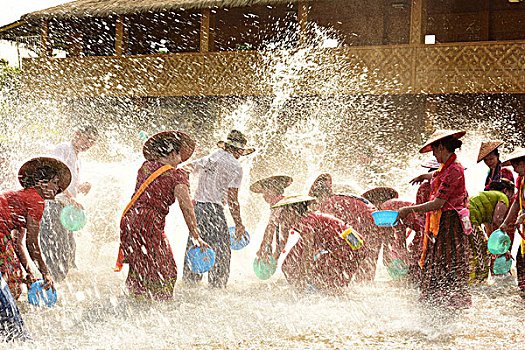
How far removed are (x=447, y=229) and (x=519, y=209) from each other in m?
1.18

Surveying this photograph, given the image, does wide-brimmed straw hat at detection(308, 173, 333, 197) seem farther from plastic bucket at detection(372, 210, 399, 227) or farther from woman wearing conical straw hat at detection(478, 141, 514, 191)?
woman wearing conical straw hat at detection(478, 141, 514, 191)

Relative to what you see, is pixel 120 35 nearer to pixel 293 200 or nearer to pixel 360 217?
pixel 360 217

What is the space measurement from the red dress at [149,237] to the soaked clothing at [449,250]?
204cm

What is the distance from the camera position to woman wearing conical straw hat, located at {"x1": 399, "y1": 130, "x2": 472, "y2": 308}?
473 centimetres

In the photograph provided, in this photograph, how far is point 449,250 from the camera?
15.9 ft

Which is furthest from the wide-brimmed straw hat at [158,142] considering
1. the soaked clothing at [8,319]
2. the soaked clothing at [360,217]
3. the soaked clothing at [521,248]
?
the soaked clothing at [521,248]

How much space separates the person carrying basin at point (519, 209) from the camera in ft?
18.0

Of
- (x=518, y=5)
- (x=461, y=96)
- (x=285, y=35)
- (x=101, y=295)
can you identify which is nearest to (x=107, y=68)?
(x=285, y=35)

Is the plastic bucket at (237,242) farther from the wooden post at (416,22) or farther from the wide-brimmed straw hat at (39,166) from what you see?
the wooden post at (416,22)

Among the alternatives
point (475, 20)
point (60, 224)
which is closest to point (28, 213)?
point (60, 224)

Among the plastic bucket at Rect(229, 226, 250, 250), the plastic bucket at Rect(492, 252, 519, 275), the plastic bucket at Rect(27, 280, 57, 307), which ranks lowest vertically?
the plastic bucket at Rect(492, 252, 519, 275)

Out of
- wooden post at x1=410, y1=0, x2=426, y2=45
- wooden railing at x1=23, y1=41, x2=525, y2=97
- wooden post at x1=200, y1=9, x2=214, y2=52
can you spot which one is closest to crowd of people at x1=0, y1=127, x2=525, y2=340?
wooden railing at x1=23, y1=41, x2=525, y2=97

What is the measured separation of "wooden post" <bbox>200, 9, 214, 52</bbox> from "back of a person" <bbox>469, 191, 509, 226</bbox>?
1222 cm

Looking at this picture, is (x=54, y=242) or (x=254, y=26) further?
(x=254, y=26)
